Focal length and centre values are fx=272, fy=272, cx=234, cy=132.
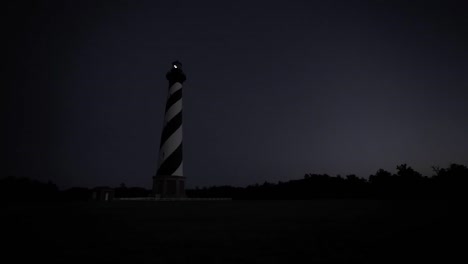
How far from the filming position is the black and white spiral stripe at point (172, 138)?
2638 centimetres

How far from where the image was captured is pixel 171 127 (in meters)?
27.8

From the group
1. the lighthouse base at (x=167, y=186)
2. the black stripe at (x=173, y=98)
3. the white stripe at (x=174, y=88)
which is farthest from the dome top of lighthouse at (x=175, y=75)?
the lighthouse base at (x=167, y=186)

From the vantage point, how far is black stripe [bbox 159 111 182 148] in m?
27.5

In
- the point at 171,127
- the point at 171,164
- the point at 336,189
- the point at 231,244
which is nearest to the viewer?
the point at 231,244

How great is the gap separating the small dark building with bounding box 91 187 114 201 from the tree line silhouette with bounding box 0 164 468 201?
3.26m

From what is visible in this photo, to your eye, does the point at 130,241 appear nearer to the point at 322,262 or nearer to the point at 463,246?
the point at 322,262

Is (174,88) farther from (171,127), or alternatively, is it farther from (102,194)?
(102,194)

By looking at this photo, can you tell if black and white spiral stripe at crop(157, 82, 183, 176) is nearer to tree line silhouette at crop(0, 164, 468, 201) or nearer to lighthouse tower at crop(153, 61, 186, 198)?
lighthouse tower at crop(153, 61, 186, 198)

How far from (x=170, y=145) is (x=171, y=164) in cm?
198

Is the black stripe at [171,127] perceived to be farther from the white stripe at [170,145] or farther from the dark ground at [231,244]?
the dark ground at [231,244]

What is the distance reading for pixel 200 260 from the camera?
11.8 ft

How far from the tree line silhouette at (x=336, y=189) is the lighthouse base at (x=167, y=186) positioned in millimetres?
6253

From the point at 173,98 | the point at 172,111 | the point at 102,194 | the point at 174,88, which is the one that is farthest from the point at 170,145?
the point at 102,194

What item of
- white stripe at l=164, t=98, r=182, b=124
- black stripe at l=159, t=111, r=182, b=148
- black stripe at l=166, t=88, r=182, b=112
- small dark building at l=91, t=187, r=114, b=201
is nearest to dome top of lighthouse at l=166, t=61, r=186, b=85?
black stripe at l=166, t=88, r=182, b=112
